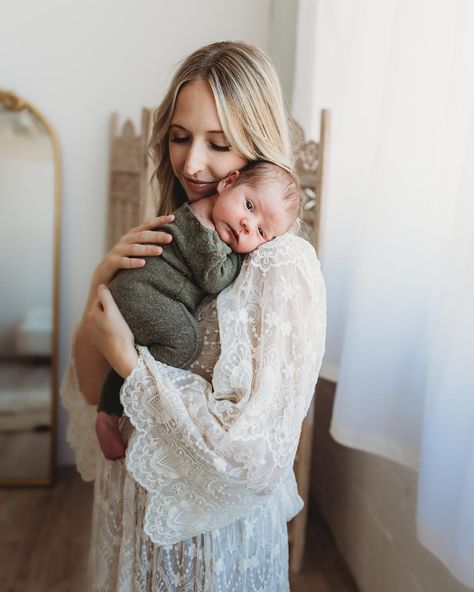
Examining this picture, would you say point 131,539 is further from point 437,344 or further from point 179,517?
point 437,344

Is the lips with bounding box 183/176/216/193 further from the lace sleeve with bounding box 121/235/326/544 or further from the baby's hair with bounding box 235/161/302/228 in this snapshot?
the lace sleeve with bounding box 121/235/326/544

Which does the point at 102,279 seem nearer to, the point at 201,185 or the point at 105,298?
the point at 105,298

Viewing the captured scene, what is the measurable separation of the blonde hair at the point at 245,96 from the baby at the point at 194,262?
0.21 ft

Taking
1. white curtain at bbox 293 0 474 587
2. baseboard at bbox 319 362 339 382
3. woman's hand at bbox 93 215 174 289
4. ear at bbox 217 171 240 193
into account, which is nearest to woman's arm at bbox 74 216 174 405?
woman's hand at bbox 93 215 174 289

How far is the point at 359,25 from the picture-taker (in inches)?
62.9

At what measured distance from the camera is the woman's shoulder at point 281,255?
95 centimetres

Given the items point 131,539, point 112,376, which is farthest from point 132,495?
point 112,376

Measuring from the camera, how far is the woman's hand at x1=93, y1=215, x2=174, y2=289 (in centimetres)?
97

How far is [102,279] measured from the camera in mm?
1097

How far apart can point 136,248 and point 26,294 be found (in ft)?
5.11

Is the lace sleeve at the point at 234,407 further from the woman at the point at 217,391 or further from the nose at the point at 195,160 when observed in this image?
the nose at the point at 195,160

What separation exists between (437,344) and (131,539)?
0.66 m

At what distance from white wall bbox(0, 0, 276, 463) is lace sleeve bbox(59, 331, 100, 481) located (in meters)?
1.27

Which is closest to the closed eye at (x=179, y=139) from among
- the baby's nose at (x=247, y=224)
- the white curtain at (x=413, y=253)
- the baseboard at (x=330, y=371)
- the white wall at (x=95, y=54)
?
the baby's nose at (x=247, y=224)
